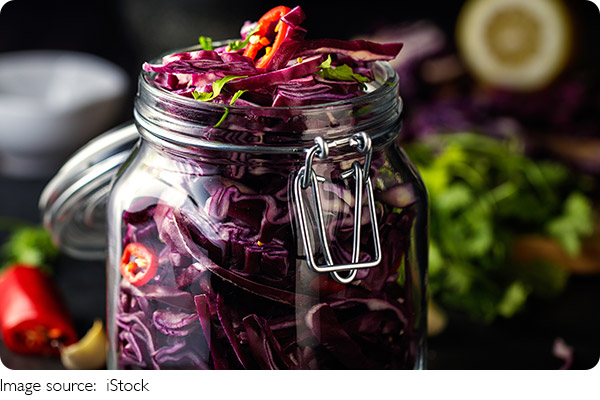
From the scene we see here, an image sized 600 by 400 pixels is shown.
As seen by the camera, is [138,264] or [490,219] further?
[490,219]

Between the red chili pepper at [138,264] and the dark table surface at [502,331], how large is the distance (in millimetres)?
528

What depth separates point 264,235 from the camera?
956 mm

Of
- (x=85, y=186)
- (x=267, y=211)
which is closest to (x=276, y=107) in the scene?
(x=267, y=211)

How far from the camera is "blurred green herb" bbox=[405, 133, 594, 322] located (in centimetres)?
171

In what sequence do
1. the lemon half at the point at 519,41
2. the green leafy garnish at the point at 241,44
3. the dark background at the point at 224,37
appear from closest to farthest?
the green leafy garnish at the point at 241,44 < the dark background at the point at 224,37 < the lemon half at the point at 519,41

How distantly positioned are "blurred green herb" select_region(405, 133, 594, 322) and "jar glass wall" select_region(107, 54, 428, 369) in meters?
0.66

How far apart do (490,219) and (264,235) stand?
3.30 ft

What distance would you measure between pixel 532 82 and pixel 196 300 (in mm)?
2128

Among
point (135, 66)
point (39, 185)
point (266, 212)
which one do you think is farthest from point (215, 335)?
point (135, 66)

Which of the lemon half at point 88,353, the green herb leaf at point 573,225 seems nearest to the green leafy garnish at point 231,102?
the lemon half at point 88,353

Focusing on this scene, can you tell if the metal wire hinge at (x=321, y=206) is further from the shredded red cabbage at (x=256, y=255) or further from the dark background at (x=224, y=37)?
the dark background at (x=224, y=37)

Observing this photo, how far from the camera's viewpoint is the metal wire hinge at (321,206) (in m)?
0.94

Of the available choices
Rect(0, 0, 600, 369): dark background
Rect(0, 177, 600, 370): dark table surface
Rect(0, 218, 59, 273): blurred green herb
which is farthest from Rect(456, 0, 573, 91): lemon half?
Rect(0, 218, 59, 273): blurred green herb

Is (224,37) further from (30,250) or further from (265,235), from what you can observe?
(265,235)
